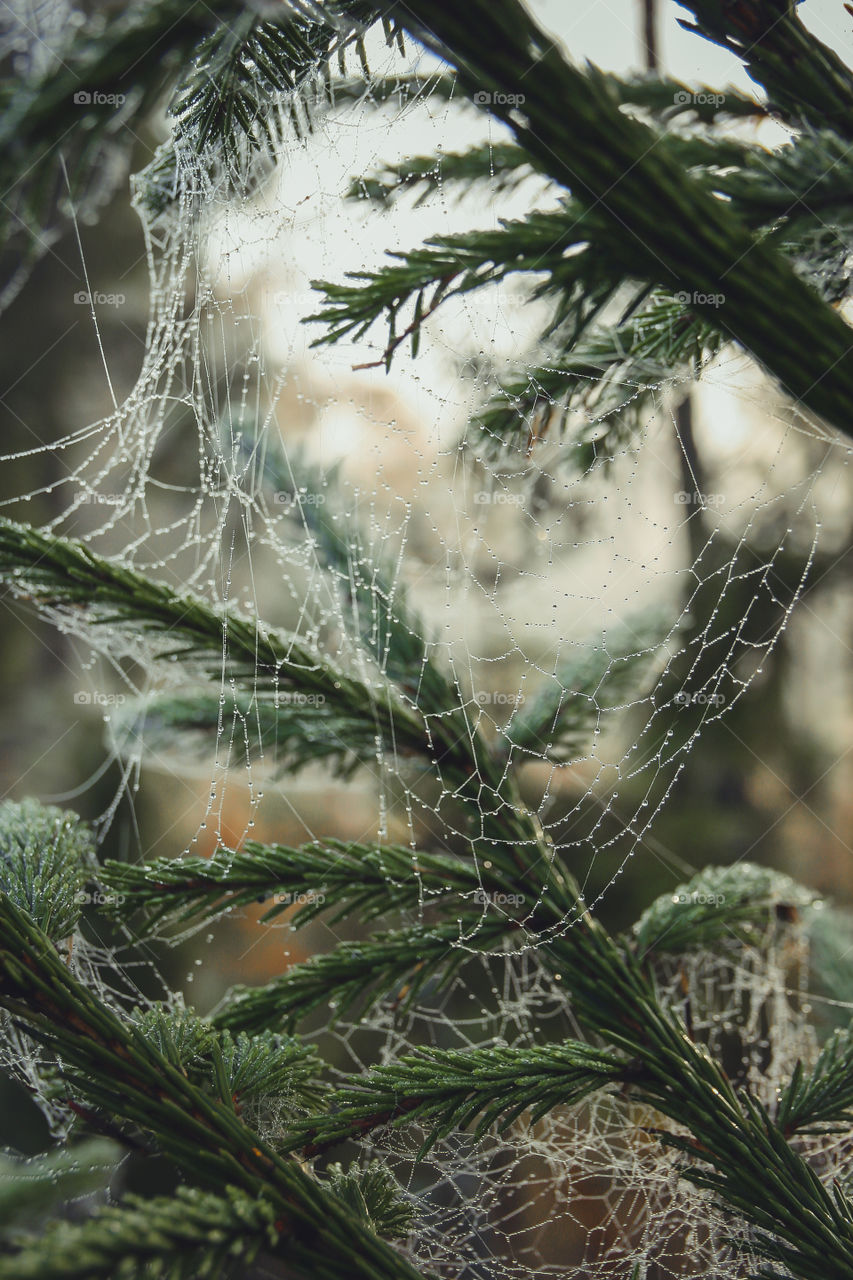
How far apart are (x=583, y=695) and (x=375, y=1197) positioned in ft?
0.98

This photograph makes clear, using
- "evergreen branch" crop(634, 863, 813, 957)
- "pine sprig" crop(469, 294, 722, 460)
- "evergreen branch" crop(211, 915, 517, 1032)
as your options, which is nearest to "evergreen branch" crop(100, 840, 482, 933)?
"evergreen branch" crop(211, 915, 517, 1032)

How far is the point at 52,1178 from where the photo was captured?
0.38m

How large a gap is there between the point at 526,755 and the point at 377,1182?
0.81ft

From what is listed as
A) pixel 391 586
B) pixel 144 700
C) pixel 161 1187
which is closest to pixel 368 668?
pixel 391 586

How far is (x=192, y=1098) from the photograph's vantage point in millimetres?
260

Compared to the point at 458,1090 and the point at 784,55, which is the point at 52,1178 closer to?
the point at 458,1090

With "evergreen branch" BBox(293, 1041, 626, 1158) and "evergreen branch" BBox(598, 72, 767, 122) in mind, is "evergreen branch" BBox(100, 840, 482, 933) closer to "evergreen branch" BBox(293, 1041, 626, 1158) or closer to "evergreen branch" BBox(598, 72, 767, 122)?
"evergreen branch" BBox(293, 1041, 626, 1158)

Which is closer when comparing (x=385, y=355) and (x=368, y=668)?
(x=385, y=355)

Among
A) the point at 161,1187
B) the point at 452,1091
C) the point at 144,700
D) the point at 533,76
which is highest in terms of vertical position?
the point at 533,76

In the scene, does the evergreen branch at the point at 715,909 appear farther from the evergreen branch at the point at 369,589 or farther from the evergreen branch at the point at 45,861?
the evergreen branch at the point at 45,861

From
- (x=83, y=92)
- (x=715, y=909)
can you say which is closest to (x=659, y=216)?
(x=83, y=92)

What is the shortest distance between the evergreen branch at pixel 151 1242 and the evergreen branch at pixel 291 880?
0.60ft

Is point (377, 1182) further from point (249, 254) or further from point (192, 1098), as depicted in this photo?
point (249, 254)

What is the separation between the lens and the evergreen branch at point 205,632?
1.26 feet
